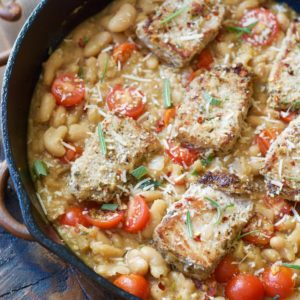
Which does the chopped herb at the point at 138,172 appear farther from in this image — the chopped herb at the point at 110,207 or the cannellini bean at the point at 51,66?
the cannellini bean at the point at 51,66

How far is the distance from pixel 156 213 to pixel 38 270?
1.09 m

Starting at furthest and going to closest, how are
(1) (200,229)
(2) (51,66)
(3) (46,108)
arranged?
(2) (51,66) < (3) (46,108) < (1) (200,229)

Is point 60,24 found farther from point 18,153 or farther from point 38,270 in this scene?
point 38,270

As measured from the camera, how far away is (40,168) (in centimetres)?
452

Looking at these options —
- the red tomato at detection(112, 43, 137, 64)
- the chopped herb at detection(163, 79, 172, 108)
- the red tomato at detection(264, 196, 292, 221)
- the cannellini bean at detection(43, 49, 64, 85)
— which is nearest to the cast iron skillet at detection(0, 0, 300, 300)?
the cannellini bean at detection(43, 49, 64, 85)

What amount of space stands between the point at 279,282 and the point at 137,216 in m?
1.02

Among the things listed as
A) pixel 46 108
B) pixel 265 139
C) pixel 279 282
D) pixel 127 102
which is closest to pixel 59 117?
pixel 46 108

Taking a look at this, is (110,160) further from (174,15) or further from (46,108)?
(174,15)

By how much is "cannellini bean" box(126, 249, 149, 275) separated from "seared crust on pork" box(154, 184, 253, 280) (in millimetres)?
140

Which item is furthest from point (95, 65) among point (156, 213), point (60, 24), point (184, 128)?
point (156, 213)

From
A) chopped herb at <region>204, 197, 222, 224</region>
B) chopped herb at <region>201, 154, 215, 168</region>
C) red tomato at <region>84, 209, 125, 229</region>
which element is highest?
red tomato at <region>84, 209, 125, 229</region>

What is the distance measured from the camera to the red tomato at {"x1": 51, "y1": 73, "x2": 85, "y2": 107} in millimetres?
4719

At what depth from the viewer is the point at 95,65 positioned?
190 inches

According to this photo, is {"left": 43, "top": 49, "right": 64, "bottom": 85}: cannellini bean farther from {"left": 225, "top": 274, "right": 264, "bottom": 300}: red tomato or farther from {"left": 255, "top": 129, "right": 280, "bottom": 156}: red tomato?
{"left": 225, "top": 274, "right": 264, "bottom": 300}: red tomato
